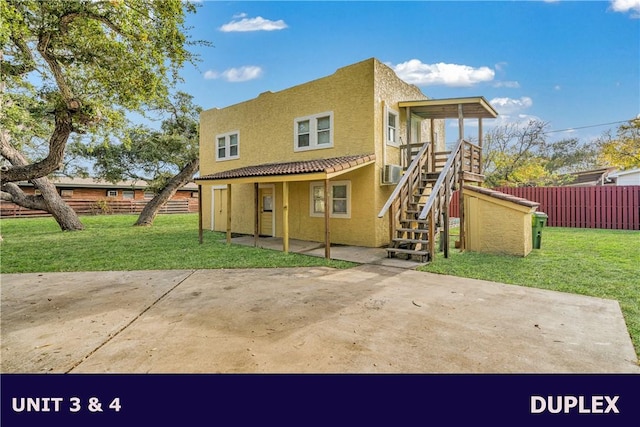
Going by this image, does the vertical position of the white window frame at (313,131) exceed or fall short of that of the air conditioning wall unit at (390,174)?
it exceeds it

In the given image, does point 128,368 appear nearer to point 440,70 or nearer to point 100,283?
point 100,283

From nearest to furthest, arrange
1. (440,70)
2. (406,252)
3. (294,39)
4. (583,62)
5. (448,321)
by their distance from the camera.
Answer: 1. (448,321)
2. (406,252)
3. (294,39)
4. (583,62)
5. (440,70)

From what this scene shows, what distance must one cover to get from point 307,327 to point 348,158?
6.18 metres

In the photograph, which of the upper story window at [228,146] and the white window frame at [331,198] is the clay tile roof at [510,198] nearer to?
the white window frame at [331,198]

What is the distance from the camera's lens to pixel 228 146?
1383 centimetres

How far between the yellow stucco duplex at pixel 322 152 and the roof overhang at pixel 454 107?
54 centimetres

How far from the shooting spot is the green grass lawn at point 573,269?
4811 mm

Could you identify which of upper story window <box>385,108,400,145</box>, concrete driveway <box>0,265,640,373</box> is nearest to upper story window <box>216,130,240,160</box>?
upper story window <box>385,108,400,145</box>

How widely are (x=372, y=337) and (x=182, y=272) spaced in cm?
477

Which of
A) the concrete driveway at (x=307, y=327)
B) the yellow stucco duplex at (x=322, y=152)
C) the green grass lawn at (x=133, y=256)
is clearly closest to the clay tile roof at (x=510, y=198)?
the yellow stucco duplex at (x=322, y=152)
